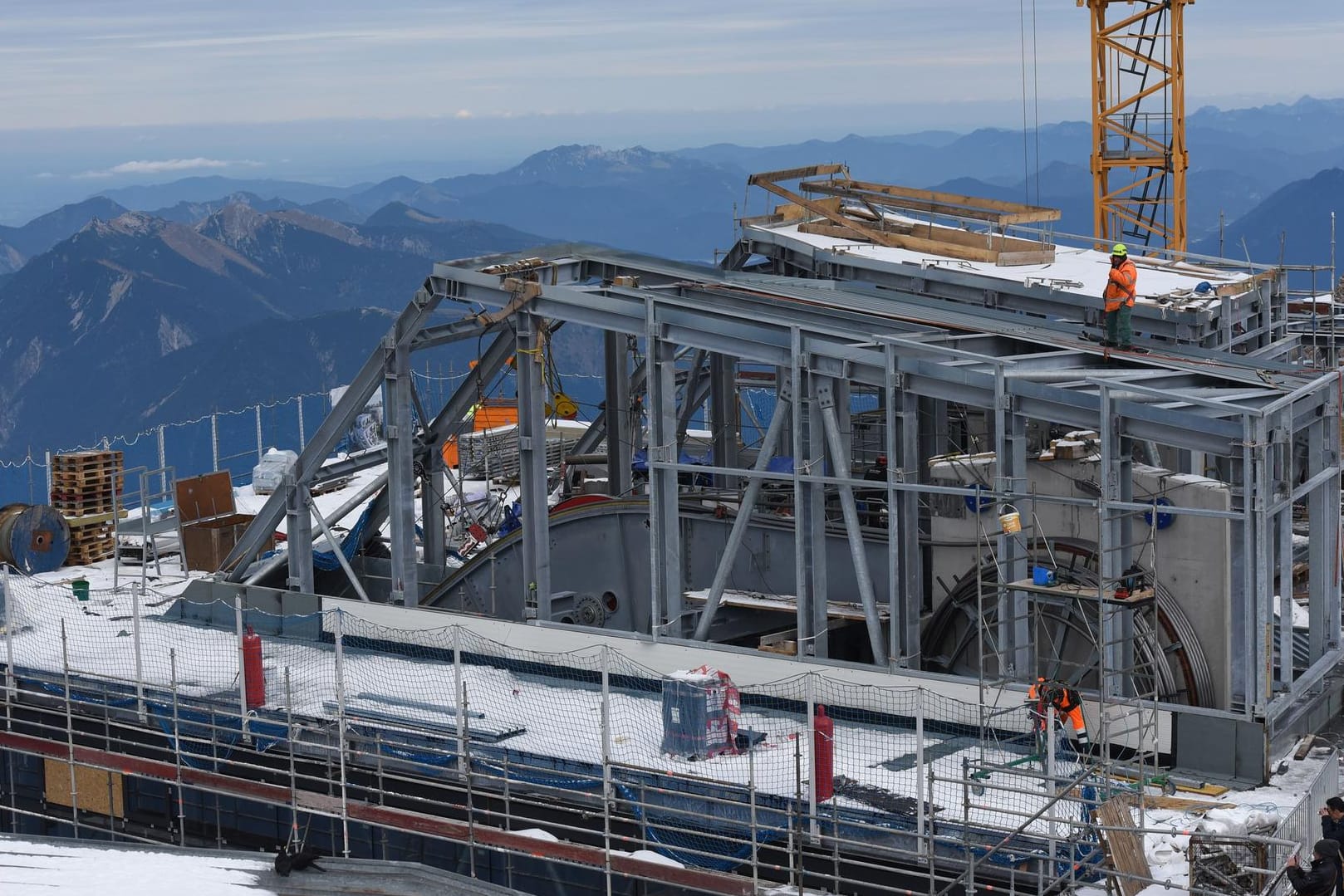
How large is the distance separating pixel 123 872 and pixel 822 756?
27.1 ft

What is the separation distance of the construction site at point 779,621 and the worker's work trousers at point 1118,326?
0.13 m

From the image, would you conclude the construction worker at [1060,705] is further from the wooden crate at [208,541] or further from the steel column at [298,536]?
the wooden crate at [208,541]

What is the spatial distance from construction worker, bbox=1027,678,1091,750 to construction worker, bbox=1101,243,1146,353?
5.55m

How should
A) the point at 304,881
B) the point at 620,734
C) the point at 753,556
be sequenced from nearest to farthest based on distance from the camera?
the point at 304,881 < the point at 620,734 < the point at 753,556

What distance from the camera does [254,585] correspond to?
29.6 metres

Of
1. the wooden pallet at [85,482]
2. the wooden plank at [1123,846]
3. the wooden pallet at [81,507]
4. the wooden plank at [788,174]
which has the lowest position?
the wooden plank at [1123,846]

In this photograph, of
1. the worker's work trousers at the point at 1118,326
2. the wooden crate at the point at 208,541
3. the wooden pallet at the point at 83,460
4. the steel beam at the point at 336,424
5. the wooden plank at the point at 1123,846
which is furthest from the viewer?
the wooden pallet at the point at 83,460

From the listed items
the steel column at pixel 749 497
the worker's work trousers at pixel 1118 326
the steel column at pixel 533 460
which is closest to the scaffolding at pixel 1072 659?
the worker's work trousers at pixel 1118 326

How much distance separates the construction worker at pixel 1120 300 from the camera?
2255 cm

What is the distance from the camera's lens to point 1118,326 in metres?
23.5

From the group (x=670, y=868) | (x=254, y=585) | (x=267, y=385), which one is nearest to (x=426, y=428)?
(x=254, y=585)

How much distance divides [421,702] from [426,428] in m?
7.55

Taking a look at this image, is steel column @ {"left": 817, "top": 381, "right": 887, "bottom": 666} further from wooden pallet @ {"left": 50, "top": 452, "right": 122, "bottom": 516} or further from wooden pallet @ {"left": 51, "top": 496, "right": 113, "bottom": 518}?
wooden pallet @ {"left": 51, "top": 496, "right": 113, "bottom": 518}

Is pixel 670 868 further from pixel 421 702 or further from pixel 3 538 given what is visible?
pixel 3 538
